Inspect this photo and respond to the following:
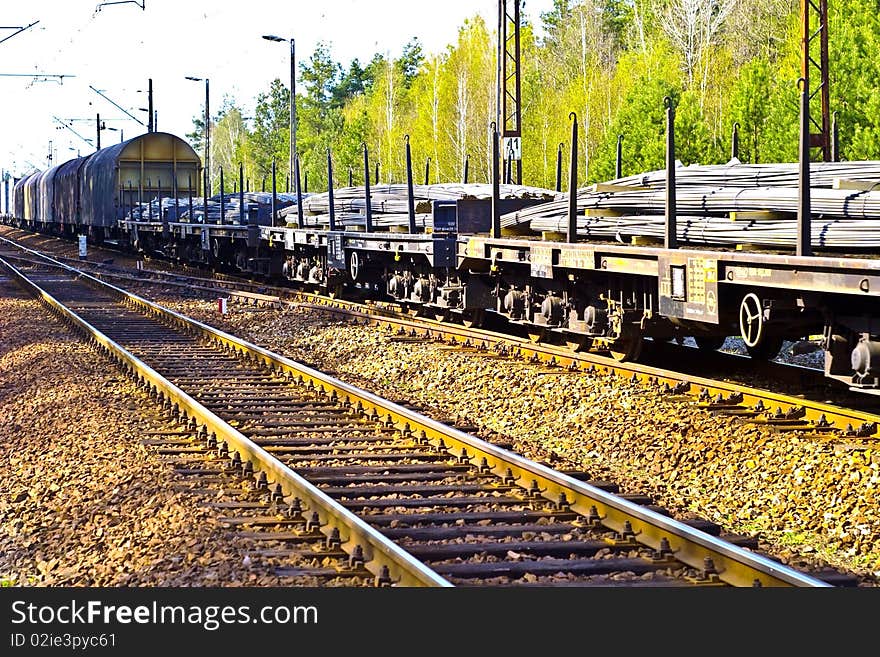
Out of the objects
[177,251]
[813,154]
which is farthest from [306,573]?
[177,251]

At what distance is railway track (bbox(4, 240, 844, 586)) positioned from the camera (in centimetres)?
588

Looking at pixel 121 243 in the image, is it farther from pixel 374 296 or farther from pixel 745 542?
pixel 745 542

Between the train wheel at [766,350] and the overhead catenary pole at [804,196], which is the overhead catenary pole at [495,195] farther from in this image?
the overhead catenary pole at [804,196]

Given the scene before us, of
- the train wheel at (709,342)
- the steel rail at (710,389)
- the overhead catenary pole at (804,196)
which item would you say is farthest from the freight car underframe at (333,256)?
the overhead catenary pole at (804,196)

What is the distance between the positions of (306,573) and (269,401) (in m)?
5.38

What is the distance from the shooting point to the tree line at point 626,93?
27.2m

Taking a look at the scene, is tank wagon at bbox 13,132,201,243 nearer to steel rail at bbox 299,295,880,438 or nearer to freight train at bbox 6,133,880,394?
freight train at bbox 6,133,880,394

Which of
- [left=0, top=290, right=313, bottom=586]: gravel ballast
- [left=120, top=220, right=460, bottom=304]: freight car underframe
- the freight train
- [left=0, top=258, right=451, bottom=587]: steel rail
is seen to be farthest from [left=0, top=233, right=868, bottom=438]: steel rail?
[left=0, top=290, right=313, bottom=586]: gravel ballast

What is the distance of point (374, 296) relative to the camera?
22.6m

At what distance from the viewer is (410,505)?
7.25 metres

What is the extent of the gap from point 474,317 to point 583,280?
3.97 metres

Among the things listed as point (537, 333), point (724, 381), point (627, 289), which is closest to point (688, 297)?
point (724, 381)

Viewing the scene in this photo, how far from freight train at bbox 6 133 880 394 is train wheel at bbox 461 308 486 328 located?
0.04 metres

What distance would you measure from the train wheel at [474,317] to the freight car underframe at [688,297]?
1345mm
